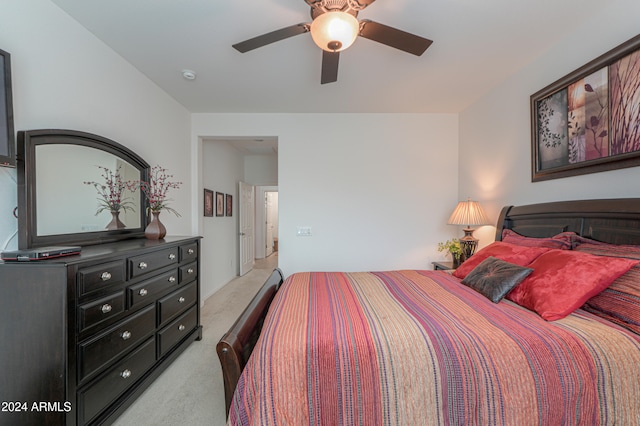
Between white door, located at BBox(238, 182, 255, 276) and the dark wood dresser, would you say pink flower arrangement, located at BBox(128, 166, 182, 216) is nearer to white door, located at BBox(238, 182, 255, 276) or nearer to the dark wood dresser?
the dark wood dresser

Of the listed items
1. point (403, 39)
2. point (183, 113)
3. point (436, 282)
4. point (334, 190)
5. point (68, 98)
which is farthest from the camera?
point (334, 190)

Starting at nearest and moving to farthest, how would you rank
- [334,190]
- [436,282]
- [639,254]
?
1. [639,254]
2. [436,282]
3. [334,190]

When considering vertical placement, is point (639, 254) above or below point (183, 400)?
above

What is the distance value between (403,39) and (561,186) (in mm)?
1714

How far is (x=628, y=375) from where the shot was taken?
3.49 feet

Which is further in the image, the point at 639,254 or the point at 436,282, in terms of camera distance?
the point at 436,282

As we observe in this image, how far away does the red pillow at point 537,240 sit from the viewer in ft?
5.78

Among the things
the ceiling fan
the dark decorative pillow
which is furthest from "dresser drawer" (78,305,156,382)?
the dark decorative pillow

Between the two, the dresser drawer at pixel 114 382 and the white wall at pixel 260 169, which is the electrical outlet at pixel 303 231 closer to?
the dresser drawer at pixel 114 382

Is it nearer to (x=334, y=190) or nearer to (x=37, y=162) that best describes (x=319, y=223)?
(x=334, y=190)

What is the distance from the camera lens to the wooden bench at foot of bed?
107 cm

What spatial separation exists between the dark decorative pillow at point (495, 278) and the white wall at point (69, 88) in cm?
281

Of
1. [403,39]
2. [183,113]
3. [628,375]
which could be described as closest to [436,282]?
[628,375]

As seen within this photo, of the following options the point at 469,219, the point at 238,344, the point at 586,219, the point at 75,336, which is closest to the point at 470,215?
the point at 469,219
